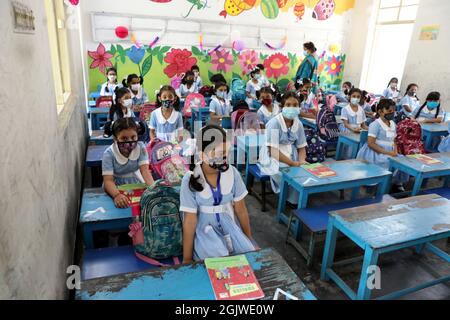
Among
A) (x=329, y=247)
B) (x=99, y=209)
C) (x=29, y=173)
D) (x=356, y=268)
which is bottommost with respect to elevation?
(x=356, y=268)

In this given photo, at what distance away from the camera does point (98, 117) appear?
15.9ft

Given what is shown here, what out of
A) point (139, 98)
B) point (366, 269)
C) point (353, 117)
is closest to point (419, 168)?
point (366, 269)

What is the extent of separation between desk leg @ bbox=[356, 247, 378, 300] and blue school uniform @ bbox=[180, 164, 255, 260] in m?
0.73

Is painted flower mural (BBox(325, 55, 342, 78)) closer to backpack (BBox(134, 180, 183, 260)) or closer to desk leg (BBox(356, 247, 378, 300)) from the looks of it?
desk leg (BBox(356, 247, 378, 300))

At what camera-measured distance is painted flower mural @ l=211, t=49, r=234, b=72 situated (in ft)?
27.7

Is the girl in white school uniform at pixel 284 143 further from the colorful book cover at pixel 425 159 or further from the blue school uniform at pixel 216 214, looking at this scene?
the blue school uniform at pixel 216 214

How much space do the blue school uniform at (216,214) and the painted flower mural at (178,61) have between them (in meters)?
6.59

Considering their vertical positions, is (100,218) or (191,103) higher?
(191,103)

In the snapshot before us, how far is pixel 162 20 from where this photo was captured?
763cm

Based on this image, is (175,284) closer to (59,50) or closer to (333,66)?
(59,50)

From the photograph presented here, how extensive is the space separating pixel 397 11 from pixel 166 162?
8620mm

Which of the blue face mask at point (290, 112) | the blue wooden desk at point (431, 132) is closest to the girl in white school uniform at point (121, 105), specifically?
the blue face mask at point (290, 112)

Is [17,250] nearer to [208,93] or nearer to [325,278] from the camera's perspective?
[325,278]
